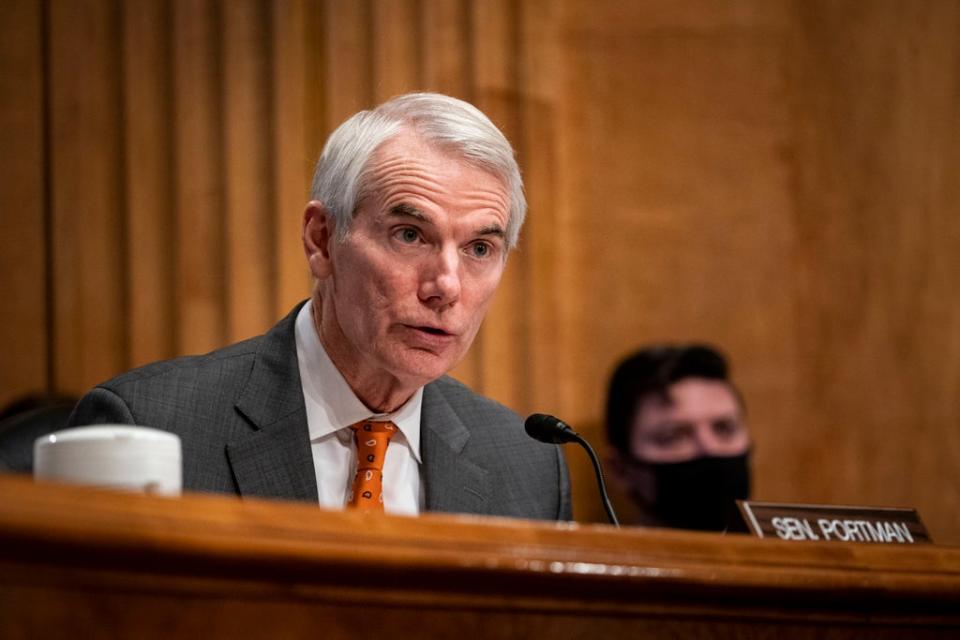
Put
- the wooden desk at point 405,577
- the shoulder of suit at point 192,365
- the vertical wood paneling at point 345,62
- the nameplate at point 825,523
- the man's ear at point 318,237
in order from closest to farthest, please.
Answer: the wooden desk at point 405,577
the nameplate at point 825,523
the shoulder of suit at point 192,365
the man's ear at point 318,237
the vertical wood paneling at point 345,62

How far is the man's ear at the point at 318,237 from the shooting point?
243 cm

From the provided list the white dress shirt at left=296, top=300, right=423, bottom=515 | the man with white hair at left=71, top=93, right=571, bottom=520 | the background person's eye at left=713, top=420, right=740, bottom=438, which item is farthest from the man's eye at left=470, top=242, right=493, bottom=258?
the background person's eye at left=713, top=420, right=740, bottom=438

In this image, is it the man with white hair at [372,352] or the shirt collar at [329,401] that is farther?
the shirt collar at [329,401]

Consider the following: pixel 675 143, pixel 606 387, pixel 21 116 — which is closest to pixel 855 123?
pixel 675 143

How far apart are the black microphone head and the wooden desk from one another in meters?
0.77

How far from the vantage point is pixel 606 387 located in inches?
157

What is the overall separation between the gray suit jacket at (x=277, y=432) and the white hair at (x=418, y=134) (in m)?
0.30

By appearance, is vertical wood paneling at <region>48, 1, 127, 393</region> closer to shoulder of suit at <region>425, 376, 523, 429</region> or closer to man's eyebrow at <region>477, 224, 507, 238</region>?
shoulder of suit at <region>425, 376, 523, 429</region>

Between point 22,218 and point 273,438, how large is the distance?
197cm

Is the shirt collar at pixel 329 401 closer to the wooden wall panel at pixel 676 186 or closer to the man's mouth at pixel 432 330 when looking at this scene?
the man's mouth at pixel 432 330

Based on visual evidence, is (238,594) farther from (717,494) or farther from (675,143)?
(675,143)

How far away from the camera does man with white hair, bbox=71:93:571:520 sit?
216 centimetres

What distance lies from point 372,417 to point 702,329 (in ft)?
6.67

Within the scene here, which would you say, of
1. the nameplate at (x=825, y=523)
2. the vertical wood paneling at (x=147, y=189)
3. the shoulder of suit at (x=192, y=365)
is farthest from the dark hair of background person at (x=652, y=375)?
the nameplate at (x=825, y=523)
